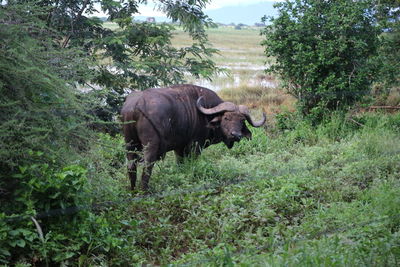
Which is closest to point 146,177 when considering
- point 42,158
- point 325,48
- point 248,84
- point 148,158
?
point 148,158

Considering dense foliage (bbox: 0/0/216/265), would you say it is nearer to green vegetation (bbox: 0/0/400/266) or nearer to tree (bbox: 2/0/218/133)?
green vegetation (bbox: 0/0/400/266)

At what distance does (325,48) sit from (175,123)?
13.9 feet

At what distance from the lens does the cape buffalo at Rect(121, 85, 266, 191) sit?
715 centimetres

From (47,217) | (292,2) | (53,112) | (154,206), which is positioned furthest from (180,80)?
(47,217)

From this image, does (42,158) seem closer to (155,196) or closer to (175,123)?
(155,196)

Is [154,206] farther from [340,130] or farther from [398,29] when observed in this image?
[398,29]

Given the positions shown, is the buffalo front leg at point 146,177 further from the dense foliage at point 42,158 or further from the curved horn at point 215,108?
the curved horn at point 215,108

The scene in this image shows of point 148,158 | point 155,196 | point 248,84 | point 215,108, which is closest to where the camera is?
point 155,196

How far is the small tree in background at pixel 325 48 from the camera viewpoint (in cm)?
1055

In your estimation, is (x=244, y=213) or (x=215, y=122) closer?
(x=244, y=213)

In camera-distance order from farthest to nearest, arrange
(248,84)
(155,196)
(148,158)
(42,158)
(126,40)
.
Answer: (248,84) < (126,40) < (148,158) < (155,196) < (42,158)

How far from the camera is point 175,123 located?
7.59 metres

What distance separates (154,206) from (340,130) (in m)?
5.05

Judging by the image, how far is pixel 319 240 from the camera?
5.11 metres
